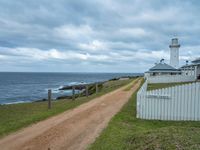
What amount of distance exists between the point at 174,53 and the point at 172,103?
44622 mm

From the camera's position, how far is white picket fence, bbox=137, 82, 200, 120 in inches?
428

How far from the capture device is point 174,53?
53438mm

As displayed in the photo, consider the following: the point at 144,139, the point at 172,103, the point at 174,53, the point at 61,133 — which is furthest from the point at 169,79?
the point at 144,139

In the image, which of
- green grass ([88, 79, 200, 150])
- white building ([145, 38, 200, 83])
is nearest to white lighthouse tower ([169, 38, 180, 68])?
white building ([145, 38, 200, 83])

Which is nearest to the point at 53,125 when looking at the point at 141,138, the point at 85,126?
the point at 85,126

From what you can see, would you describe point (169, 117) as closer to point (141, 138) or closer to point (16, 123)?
point (141, 138)

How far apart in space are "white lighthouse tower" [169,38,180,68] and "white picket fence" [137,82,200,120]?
144 ft

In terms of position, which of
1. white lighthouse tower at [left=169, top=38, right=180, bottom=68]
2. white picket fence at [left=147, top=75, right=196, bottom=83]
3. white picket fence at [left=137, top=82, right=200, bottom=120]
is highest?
white lighthouse tower at [left=169, top=38, right=180, bottom=68]

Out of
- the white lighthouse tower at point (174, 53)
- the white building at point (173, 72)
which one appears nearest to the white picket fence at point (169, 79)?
the white building at point (173, 72)

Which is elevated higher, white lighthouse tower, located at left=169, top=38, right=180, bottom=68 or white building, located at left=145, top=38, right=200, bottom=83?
white lighthouse tower, located at left=169, top=38, right=180, bottom=68

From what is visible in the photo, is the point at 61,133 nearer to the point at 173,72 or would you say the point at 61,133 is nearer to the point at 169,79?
the point at 169,79

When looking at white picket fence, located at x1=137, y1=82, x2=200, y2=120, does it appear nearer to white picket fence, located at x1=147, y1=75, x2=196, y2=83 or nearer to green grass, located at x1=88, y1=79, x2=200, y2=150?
green grass, located at x1=88, y1=79, x2=200, y2=150

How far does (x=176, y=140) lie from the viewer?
259 inches

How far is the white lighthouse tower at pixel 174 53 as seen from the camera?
5303 cm
